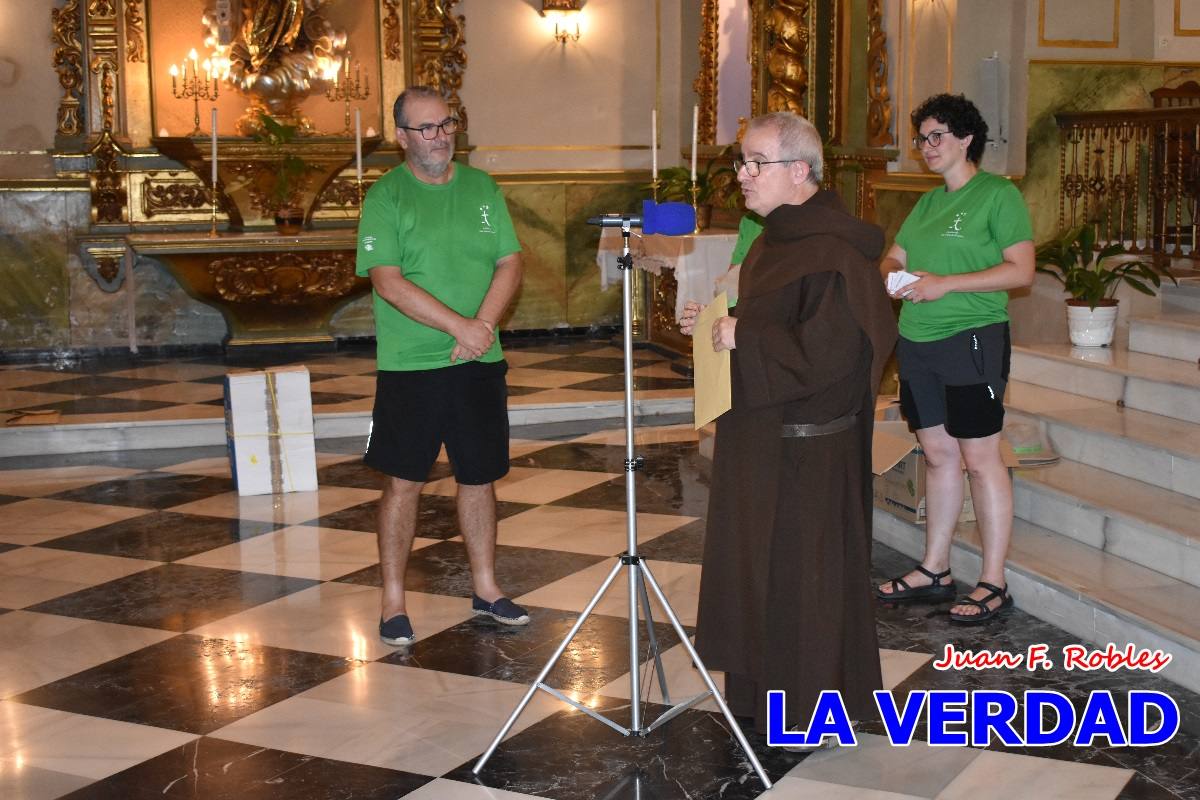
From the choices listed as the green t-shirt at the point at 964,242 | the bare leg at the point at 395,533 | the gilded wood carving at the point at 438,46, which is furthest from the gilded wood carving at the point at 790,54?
the bare leg at the point at 395,533

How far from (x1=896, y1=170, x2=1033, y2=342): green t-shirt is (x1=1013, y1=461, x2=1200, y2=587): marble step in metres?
0.87

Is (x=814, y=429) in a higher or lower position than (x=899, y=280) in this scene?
lower

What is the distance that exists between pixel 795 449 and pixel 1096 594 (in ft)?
4.85

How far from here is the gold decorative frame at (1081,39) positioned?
7.30m

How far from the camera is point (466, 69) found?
10.7 m

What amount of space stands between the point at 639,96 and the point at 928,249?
7.10m

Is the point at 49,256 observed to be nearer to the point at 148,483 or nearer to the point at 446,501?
the point at 148,483

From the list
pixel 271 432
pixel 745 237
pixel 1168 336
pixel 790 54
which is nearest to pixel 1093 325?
pixel 1168 336

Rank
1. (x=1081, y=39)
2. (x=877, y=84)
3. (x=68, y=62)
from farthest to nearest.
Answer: (x=68, y=62) < (x=877, y=84) < (x=1081, y=39)

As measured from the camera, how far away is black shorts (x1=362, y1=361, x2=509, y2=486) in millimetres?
4227

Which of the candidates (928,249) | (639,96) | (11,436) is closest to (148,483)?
(11,436)

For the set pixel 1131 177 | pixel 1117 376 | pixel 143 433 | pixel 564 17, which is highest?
pixel 564 17

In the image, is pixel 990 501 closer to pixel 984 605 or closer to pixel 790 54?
pixel 984 605

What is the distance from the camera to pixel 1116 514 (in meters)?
4.70
